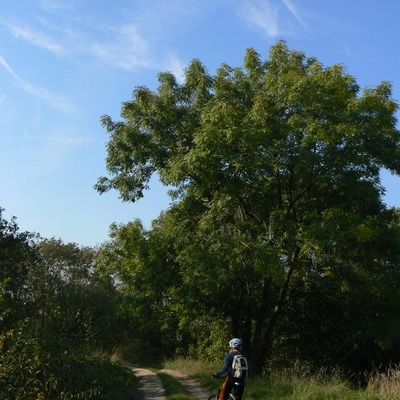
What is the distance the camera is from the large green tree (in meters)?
17.5

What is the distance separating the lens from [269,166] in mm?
18000

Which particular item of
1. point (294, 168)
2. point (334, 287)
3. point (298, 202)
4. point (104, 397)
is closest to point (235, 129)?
point (294, 168)

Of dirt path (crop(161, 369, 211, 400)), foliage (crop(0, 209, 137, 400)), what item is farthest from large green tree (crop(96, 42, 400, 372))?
foliage (crop(0, 209, 137, 400))

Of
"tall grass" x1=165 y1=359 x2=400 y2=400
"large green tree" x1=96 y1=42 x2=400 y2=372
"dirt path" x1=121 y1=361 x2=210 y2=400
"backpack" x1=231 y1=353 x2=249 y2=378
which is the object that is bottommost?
"dirt path" x1=121 y1=361 x2=210 y2=400

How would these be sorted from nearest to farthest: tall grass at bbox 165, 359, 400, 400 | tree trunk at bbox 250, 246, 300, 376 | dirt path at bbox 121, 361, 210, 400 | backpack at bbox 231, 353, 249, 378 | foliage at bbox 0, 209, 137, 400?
1. foliage at bbox 0, 209, 137, 400
2. backpack at bbox 231, 353, 249, 378
3. tall grass at bbox 165, 359, 400, 400
4. dirt path at bbox 121, 361, 210, 400
5. tree trunk at bbox 250, 246, 300, 376

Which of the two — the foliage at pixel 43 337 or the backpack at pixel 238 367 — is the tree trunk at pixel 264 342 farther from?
the backpack at pixel 238 367

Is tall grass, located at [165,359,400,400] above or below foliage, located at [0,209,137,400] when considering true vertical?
below

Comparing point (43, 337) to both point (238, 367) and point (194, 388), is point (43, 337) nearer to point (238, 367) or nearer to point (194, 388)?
point (238, 367)

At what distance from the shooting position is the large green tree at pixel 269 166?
17.5 meters

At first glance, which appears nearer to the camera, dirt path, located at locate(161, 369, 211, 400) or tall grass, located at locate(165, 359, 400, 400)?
tall grass, located at locate(165, 359, 400, 400)

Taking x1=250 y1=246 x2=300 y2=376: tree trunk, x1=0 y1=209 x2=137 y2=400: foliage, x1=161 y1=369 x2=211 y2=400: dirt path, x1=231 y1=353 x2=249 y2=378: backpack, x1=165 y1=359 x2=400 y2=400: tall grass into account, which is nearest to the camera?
x1=0 y1=209 x2=137 y2=400: foliage

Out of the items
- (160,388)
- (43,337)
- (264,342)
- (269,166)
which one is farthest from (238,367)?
(264,342)

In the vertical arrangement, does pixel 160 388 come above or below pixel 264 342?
below

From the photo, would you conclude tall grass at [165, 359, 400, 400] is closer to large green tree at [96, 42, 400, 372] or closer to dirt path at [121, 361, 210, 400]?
dirt path at [121, 361, 210, 400]
